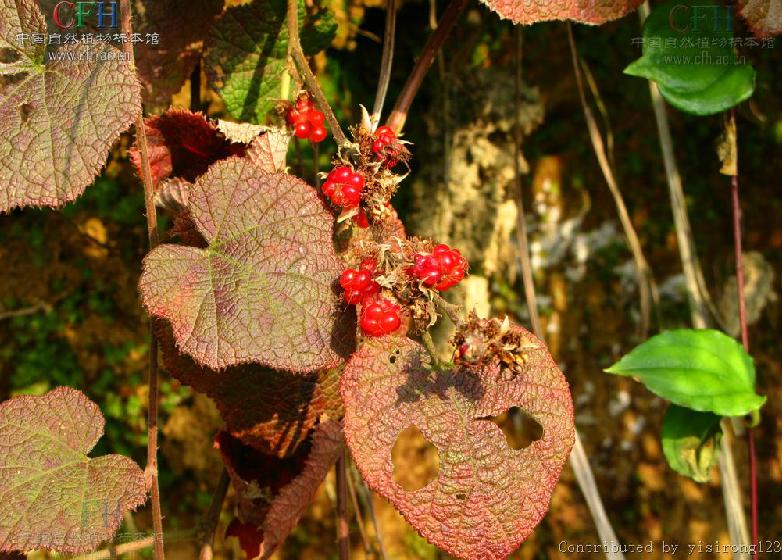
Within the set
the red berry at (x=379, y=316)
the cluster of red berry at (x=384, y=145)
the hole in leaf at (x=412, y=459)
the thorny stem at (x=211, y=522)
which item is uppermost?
the cluster of red berry at (x=384, y=145)

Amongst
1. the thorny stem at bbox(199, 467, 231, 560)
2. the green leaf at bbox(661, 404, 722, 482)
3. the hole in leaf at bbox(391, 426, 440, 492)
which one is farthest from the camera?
the hole in leaf at bbox(391, 426, 440, 492)

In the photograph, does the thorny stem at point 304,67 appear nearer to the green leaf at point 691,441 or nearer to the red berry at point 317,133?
the red berry at point 317,133

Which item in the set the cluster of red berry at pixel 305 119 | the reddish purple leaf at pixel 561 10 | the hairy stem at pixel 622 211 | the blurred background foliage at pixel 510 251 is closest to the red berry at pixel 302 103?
the cluster of red berry at pixel 305 119

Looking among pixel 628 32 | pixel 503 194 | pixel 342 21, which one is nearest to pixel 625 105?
pixel 628 32

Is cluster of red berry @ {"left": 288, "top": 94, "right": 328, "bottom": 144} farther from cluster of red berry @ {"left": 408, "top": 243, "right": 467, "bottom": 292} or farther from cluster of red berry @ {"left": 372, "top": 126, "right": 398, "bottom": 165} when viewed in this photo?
cluster of red berry @ {"left": 408, "top": 243, "right": 467, "bottom": 292}

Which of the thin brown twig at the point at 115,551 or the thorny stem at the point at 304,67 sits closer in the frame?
the thorny stem at the point at 304,67

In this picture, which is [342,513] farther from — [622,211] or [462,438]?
[622,211]

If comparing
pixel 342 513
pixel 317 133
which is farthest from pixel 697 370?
pixel 317 133

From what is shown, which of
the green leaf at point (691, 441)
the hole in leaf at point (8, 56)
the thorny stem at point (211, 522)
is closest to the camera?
the hole in leaf at point (8, 56)

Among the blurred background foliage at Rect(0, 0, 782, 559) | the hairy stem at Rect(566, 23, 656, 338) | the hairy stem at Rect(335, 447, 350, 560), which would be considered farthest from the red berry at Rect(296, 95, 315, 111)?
the hairy stem at Rect(566, 23, 656, 338)
